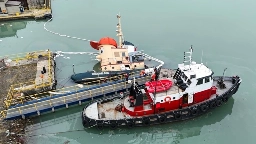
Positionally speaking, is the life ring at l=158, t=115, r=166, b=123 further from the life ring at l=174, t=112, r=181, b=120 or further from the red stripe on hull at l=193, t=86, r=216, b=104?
the red stripe on hull at l=193, t=86, r=216, b=104

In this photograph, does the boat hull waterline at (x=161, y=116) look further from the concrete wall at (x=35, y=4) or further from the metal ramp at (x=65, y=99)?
the concrete wall at (x=35, y=4)

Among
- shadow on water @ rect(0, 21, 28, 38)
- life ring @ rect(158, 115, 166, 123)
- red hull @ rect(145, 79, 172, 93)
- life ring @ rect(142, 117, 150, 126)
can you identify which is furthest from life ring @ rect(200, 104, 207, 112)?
shadow on water @ rect(0, 21, 28, 38)

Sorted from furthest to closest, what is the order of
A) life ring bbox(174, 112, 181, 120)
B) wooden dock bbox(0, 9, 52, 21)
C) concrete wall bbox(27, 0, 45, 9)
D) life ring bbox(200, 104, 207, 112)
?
concrete wall bbox(27, 0, 45, 9)
wooden dock bbox(0, 9, 52, 21)
life ring bbox(200, 104, 207, 112)
life ring bbox(174, 112, 181, 120)

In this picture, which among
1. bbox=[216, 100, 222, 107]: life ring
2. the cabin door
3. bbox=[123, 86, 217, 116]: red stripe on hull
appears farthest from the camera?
bbox=[216, 100, 222, 107]: life ring

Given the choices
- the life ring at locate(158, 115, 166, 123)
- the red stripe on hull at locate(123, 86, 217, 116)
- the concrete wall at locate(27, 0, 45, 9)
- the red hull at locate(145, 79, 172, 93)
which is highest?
the concrete wall at locate(27, 0, 45, 9)

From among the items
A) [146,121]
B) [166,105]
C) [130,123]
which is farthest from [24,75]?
[166,105]

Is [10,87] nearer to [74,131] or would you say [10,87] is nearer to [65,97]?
[65,97]

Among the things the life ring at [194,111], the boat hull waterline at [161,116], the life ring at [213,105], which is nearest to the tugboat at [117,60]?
the boat hull waterline at [161,116]
